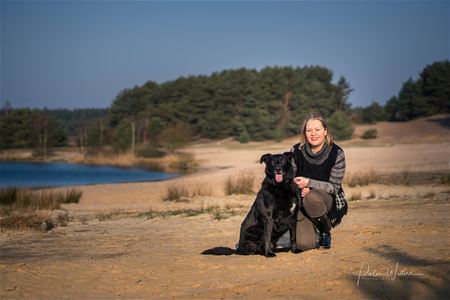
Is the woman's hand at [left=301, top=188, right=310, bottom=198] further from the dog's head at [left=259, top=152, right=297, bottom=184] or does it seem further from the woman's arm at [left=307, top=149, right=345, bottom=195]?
the dog's head at [left=259, top=152, right=297, bottom=184]

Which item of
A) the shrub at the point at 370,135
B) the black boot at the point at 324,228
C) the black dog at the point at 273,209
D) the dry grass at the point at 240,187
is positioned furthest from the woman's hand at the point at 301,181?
the shrub at the point at 370,135

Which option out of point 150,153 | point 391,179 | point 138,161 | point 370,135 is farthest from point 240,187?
point 370,135

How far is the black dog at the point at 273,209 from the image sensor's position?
6270mm

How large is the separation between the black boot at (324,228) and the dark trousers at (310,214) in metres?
0.07

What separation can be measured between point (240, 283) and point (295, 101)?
68853 millimetres

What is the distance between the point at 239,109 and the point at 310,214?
6948cm

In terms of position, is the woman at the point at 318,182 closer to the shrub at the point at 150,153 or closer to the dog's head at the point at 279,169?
the dog's head at the point at 279,169

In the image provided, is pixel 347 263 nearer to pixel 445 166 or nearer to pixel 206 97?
pixel 445 166

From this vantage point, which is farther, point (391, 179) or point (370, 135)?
point (370, 135)

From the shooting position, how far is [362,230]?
850 centimetres

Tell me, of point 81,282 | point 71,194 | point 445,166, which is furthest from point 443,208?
point 445,166

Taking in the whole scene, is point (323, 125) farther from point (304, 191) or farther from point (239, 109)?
point (239, 109)

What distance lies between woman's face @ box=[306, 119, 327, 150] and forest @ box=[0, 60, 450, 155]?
54.1 metres

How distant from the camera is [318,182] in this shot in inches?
263
